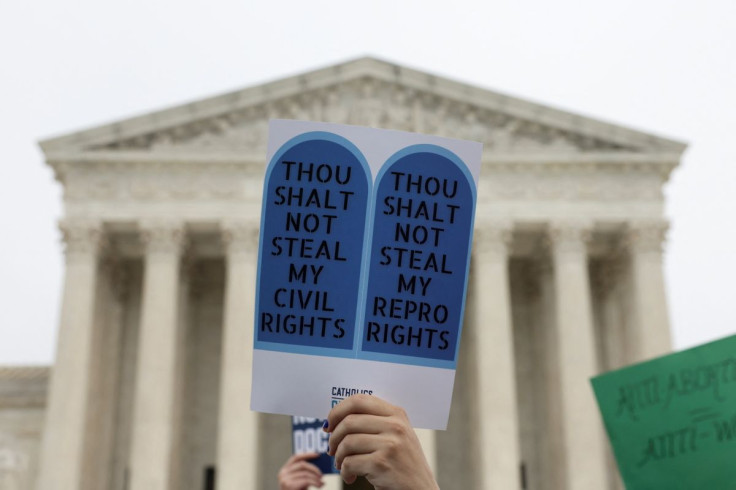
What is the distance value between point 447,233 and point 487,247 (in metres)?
33.1

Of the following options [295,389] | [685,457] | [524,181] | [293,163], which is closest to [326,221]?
[293,163]

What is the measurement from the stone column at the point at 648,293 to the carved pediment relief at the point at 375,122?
3.61m

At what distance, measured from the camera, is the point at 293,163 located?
466 cm

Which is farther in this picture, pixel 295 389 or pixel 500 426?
pixel 500 426

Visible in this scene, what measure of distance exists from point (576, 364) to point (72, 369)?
60.4 ft

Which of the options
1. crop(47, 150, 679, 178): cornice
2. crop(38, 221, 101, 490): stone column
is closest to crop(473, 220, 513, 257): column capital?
crop(47, 150, 679, 178): cornice

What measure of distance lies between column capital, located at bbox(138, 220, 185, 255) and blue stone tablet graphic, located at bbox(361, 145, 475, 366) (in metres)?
33.2

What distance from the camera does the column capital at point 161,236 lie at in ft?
121

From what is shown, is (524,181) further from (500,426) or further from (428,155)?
(428,155)

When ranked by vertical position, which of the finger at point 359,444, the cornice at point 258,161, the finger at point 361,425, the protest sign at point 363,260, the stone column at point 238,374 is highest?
the cornice at point 258,161

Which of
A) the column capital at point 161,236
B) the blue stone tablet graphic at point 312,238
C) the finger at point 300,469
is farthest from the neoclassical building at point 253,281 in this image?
the blue stone tablet graphic at point 312,238

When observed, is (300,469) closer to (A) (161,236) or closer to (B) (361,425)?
(B) (361,425)

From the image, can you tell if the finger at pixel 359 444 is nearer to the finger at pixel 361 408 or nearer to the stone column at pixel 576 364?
the finger at pixel 361 408

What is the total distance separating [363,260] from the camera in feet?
15.1
